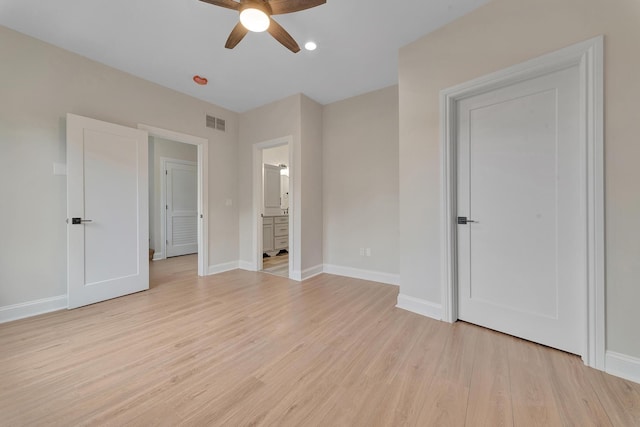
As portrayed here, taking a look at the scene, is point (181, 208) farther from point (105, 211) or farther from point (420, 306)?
point (420, 306)

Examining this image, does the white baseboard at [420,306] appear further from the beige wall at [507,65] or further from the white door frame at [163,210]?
the white door frame at [163,210]

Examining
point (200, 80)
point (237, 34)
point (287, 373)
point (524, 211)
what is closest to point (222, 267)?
point (200, 80)

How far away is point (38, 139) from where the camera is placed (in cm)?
246

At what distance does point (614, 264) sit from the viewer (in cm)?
153

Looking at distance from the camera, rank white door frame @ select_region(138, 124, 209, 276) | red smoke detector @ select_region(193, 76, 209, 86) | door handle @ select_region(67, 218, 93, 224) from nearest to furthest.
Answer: door handle @ select_region(67, 218, 93, 224)
red smoke detector @ select_region(193, 76, 209, 86)
white door frame @ select_region(138, 124, 209, 276)

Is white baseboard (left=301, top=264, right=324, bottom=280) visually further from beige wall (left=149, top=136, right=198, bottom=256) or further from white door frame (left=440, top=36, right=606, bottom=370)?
beige wall (left=149, top=136, right=198, bottom=256)

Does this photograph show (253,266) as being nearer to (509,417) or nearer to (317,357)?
(317,357)

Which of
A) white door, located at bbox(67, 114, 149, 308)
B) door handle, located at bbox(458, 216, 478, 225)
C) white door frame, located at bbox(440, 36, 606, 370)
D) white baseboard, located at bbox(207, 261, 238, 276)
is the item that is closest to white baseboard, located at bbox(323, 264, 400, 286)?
door handle, located at bbox(458, 216, 478, 225)

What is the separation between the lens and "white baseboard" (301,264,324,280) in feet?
12.1

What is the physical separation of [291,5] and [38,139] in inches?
111

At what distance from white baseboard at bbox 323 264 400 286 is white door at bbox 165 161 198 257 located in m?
3.64

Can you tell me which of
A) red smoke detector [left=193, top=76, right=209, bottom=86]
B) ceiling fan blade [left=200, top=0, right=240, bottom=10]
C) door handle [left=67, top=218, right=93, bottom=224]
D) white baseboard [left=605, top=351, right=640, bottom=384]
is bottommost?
white baseboard [left=605, top=351, right=640, bottom=384]

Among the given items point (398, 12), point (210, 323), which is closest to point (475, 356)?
point (210, 323)

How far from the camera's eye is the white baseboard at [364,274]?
135 inches
